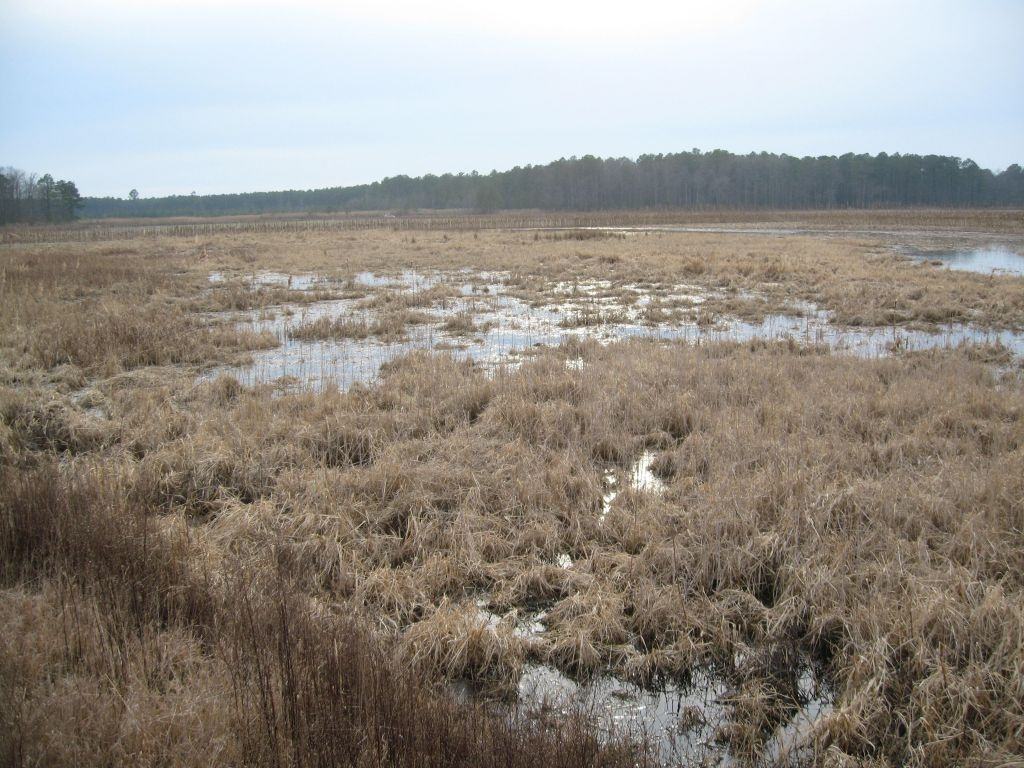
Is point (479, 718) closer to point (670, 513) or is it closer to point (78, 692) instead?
point (78, 692)

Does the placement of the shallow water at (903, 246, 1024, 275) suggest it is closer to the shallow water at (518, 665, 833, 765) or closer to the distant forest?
the shallow water at (518, 665, 833, 765)

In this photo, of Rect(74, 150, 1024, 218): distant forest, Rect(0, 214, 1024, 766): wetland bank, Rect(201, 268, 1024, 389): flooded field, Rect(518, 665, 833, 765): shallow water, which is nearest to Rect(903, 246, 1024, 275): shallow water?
Rect(201, 268, 1024, 389): flooded field

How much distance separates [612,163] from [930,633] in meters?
149

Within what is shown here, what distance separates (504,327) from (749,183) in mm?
131377

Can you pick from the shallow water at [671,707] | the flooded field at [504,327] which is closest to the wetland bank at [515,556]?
the shallow water at [671,707]

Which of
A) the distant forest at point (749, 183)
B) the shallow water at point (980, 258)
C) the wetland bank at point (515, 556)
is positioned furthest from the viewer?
the distant forest at point (749, 183)

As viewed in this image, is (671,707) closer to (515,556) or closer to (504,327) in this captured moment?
(515,556)

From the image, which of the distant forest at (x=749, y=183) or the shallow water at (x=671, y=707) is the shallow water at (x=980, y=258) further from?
the distant forest at (x=749, y=183)

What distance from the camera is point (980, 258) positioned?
31078 millimetres

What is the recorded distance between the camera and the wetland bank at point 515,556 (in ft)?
11.3

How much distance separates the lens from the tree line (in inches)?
3836

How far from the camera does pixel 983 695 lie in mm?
3734

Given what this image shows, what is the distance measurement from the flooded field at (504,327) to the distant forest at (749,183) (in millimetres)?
114170

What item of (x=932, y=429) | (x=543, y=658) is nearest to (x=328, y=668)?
(x=543, y=658)
